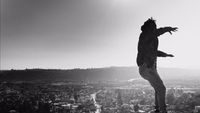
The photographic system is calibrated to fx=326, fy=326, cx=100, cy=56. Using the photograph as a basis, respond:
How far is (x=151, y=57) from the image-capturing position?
6445 mm

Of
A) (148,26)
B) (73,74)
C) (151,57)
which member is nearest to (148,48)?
(151,57)

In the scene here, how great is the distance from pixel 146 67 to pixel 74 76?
2514 inches

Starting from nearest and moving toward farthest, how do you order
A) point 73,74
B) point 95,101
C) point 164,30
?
point 164,30
point 95,101
point 73,74

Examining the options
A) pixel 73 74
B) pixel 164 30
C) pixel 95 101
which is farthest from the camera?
pixel 73 74

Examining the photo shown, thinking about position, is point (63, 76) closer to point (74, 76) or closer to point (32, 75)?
point (74, 76)

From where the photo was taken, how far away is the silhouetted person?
6.37 metres

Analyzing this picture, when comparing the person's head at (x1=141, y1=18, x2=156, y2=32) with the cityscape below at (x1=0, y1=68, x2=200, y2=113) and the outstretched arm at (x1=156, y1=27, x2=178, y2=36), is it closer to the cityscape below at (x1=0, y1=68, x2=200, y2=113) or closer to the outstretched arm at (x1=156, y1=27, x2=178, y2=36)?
the outstretched arm at (x1=156, y1=27, x2=178, y2=36)

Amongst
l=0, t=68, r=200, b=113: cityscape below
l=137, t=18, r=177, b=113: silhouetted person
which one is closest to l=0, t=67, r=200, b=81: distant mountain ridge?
l=0, t=68, r=200, b=113: cityscape below

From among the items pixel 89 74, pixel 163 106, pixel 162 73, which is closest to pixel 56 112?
pixel 163 106

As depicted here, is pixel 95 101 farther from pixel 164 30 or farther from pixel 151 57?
pixel 164 30

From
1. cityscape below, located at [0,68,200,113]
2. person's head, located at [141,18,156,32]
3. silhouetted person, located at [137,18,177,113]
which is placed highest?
person's head, located at [141,18,156,32]

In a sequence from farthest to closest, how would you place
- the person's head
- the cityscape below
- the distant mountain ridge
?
1. the distant mountain ridge
2. the cityscape below
3. the person's head

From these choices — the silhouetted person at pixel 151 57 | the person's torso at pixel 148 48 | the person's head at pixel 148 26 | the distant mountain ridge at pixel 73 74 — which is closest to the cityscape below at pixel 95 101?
the silhouetted person at pixel 151 57

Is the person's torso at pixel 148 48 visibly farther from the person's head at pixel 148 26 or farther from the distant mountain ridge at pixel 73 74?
the distant mountain ridge at pixel 73 74
